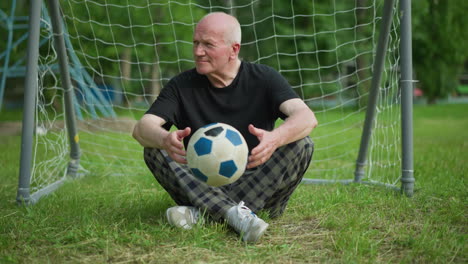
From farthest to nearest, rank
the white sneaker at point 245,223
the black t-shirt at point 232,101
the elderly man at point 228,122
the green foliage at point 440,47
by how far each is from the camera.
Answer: the green foliage at point 440,47 < the black t-shirt at point 232,101 < the elderly man at point 228,122 < the white sneaker at point 245,223

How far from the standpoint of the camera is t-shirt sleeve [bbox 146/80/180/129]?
2.56 metres

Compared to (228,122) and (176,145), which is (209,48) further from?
(176,145)

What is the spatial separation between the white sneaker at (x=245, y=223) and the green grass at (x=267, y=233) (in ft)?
0.18

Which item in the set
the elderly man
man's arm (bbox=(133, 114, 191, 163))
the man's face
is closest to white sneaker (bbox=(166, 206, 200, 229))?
the elderly man

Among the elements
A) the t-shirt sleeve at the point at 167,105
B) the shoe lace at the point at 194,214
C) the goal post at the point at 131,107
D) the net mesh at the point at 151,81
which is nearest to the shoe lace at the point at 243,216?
the shoe lace at the point at 194,214

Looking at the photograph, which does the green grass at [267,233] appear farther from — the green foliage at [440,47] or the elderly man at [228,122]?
the green foliage at [440,47]

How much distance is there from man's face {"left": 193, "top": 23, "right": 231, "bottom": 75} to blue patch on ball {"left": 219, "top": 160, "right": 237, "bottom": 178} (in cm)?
67

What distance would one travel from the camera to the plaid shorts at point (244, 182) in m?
2.48

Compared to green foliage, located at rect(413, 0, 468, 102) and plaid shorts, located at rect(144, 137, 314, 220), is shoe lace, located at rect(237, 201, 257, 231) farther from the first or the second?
green foliage, located at rect(413, 0, 468, 102)

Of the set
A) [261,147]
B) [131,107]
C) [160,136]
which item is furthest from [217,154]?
[131,107]

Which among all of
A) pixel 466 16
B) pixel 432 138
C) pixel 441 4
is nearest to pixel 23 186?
pixel 432 138

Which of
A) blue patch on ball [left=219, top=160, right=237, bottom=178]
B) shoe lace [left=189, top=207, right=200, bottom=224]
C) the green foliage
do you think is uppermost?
blue patch on ball [left=219, top=160, right=237, bottom=178]

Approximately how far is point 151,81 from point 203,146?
8.55 metres

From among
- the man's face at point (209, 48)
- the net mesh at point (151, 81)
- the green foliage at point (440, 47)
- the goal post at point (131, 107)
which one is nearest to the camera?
the man's face at point (209, 48)
